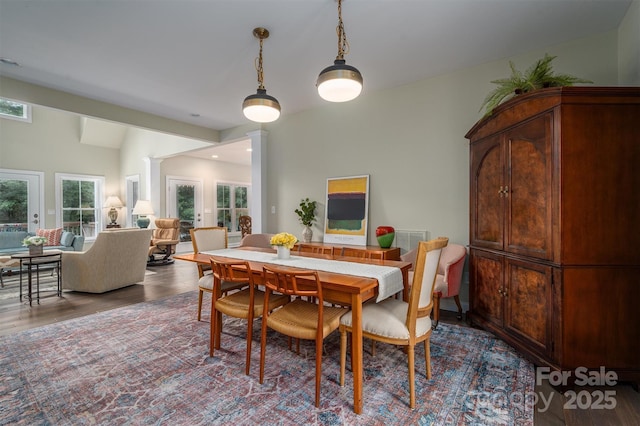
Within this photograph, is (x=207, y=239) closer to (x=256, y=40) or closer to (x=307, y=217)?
(x=307, y=217)

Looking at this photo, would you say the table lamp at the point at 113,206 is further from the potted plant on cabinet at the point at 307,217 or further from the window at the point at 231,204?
the potted plant on cabinet at the point at 307,217

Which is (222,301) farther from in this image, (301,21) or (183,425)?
(301,21)

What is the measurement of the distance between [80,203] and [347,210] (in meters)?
7.70

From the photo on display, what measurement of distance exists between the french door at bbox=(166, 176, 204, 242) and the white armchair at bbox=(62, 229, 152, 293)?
358cm

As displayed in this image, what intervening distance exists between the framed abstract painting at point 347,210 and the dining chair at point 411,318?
2143 mm

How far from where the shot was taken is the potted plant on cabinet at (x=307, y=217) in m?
4.50

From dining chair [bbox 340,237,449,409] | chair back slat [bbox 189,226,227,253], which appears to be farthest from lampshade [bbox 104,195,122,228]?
dining chair [bbox 340,237,449,409]

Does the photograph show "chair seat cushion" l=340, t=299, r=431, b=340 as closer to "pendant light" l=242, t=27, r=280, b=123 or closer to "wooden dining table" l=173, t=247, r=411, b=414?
"wooden dining table" l=173, t=247, r=411, b=414

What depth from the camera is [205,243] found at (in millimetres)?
3369

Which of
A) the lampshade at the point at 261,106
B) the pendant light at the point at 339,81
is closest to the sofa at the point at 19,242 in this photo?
the lampshade at the point at 261,106

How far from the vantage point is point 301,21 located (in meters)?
2.54

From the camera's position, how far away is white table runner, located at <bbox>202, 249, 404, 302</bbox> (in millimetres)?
2064

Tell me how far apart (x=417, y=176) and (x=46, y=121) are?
8.79 metres

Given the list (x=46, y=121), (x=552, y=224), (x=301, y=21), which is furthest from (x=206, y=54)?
(x=46, y=121)
